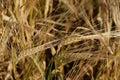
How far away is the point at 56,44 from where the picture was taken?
106cm

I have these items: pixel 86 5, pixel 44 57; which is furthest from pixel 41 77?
pixel 86 5

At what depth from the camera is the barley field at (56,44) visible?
3.41ft

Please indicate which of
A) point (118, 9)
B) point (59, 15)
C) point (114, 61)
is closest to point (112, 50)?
point (114, 61)

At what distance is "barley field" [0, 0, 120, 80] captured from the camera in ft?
3.41

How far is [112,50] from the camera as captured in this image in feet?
3.67

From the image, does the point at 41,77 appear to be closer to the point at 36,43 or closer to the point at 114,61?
the point at 36,43

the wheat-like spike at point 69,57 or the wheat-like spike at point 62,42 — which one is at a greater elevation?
the wheat-like spike at point 62,42

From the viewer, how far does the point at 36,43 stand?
1113 millimetres

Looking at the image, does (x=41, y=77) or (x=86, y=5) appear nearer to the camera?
(x=41, y=77)

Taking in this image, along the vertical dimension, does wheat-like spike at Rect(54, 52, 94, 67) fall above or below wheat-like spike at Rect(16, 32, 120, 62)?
below

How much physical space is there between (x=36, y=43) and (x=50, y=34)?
0.20ft

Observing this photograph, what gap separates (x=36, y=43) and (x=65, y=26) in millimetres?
146

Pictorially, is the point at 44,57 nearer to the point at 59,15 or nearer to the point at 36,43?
the point at 36,43

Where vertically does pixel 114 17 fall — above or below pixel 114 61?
above
